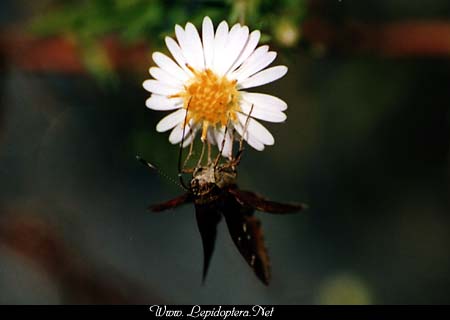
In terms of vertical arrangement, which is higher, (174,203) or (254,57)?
(254,57)

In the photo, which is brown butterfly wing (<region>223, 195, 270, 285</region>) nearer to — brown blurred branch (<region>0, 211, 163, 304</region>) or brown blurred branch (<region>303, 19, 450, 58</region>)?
brown blurred branch (<region>303, 19, 450, 58</region>)

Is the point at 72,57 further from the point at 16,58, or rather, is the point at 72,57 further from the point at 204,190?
the point at 204,190

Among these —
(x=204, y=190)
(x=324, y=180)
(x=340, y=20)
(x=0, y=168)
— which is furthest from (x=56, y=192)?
(x=204, y=190)

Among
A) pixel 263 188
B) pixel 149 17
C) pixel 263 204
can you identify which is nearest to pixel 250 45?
pixel 263 204

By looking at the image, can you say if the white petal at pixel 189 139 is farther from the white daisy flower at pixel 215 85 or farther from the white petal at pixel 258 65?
the white petal at pixel 258 65

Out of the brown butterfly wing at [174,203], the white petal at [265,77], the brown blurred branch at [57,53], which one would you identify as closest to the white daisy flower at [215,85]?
the white petal at [265,77]

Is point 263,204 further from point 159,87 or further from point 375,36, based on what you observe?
point 375,36

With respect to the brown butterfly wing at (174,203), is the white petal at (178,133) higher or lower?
higher
